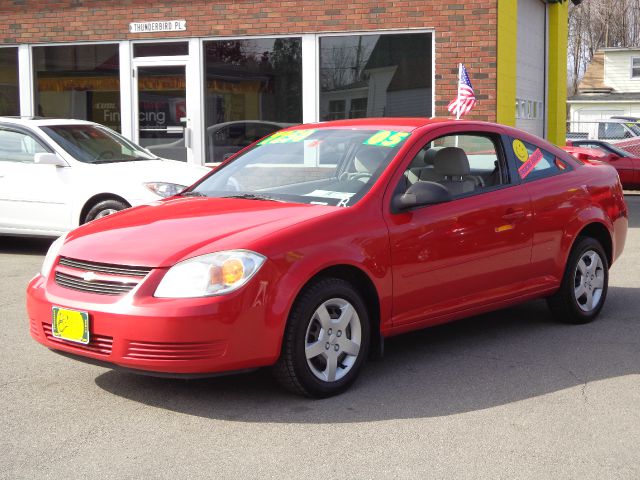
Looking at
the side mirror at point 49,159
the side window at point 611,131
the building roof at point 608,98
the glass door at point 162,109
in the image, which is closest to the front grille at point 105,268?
the side mirror at point 49,159

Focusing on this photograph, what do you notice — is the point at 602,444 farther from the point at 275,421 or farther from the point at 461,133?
the point at 461,133

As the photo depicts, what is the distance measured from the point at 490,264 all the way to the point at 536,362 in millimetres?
671

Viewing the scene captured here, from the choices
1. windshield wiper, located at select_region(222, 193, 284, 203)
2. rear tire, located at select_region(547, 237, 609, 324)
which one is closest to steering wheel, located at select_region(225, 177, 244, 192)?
windshield wiper, located at select_region(222, 193, 284, 203)

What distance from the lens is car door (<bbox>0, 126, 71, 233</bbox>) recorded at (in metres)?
10.6

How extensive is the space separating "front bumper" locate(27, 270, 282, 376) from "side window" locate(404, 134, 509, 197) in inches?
65.7

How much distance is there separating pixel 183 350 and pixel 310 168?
5.57ft

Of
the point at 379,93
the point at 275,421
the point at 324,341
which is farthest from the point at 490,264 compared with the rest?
the point at 379,93

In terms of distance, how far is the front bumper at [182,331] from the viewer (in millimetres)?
4715

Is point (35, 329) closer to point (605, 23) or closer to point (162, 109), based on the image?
point (162, 109)

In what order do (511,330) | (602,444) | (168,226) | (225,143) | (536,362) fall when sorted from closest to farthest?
1. (602,444)
2. (168,226)
3. (536,362)
4. (511,330)
5. (225,143)

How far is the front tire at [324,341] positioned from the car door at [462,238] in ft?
1.21

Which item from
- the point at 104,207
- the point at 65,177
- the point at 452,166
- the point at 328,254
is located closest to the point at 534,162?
the point at 452,166

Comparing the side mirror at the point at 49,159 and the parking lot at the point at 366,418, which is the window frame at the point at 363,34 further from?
the parking lot at the point at 366,418

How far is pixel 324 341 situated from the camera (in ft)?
16.8
